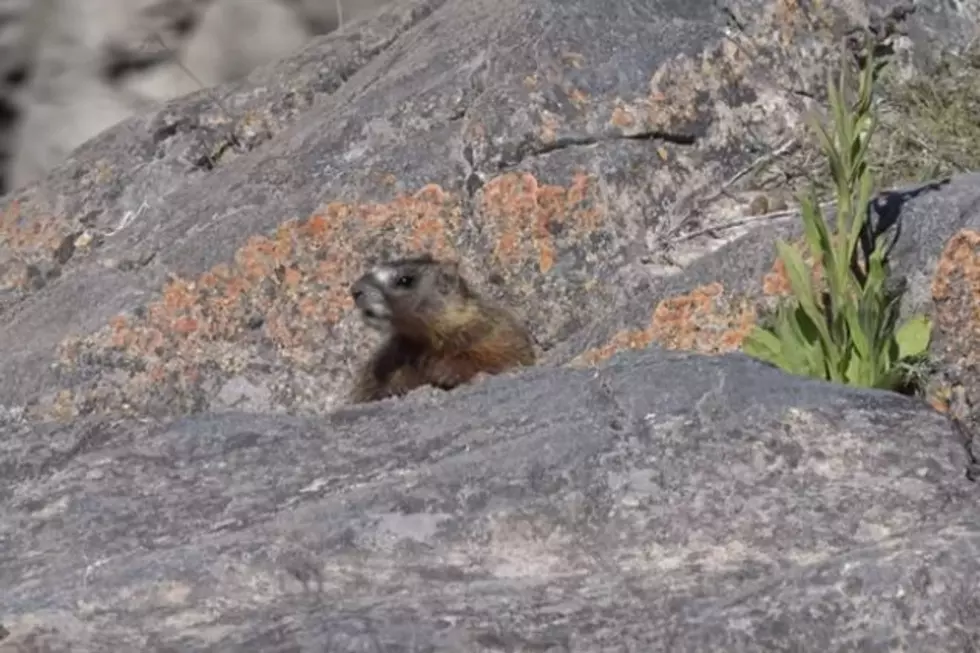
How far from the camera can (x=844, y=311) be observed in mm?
4168

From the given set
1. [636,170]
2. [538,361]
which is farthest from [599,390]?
[636,170]

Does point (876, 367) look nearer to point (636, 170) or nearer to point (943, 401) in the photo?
point (943, 401)

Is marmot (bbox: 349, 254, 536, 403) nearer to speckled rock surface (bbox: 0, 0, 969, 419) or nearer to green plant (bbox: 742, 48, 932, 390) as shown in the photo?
speckled rock surface (bbox: 0, 0, 969, 419)

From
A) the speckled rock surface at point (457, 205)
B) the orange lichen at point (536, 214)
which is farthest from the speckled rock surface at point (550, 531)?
the orange lichen at point (536, 214)

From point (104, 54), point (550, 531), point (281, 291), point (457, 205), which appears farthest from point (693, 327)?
point (104, 54)

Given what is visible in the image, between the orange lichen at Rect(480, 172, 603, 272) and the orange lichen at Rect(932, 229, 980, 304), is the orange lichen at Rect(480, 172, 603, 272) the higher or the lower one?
the higher one

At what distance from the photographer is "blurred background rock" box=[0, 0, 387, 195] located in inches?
456

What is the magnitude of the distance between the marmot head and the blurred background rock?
17.2 ft

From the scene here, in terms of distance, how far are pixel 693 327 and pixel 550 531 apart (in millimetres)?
1240

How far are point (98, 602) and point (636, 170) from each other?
276 centimetres

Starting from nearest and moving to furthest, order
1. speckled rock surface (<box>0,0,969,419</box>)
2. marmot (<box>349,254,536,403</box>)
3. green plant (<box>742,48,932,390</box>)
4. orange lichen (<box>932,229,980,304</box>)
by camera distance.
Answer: green plant (<box>742,48,932,390</box>) < orange lichen (<box>932,229,980,304</box>) < speckled rock surface (<box>0,0,969,419</box>) < marmot (<box>349,254,536,403</box>)

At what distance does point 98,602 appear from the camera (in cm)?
375

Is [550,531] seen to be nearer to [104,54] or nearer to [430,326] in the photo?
[430,326]

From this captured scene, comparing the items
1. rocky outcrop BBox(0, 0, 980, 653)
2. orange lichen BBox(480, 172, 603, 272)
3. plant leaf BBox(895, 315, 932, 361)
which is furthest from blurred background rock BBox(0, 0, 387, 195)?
plant leaf BBox(895, 315, 932, 361)
